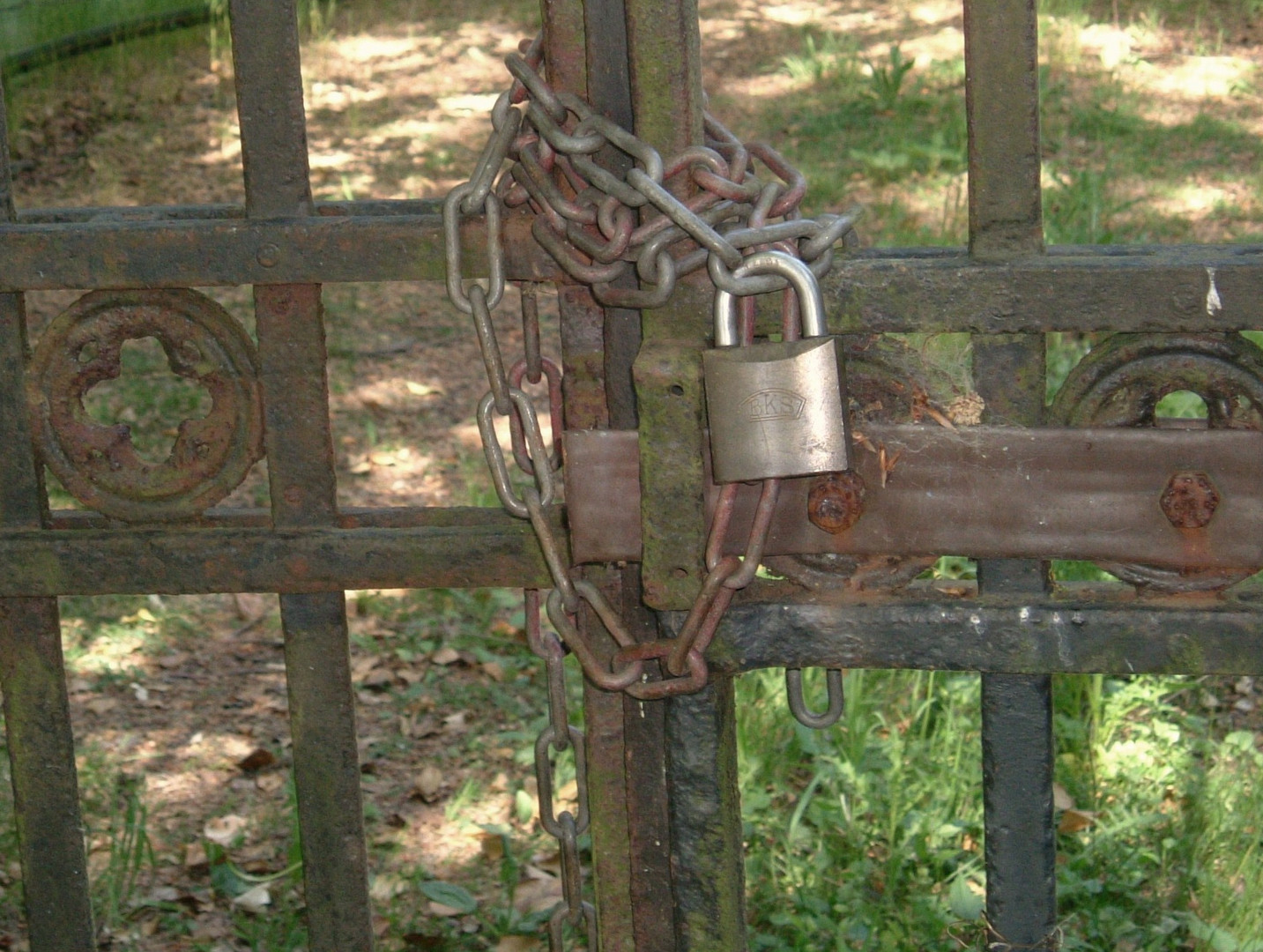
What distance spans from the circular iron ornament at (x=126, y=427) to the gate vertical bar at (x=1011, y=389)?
693 mm

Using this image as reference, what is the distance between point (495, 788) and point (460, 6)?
14.6ft

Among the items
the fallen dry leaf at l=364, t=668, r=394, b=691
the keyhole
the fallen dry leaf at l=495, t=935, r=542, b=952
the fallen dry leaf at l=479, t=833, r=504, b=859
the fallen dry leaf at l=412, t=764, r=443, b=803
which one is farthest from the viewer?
the keyhole

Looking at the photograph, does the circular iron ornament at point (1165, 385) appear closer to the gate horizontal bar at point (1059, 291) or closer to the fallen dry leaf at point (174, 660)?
the gate horizontal bar at point (1059, 291)

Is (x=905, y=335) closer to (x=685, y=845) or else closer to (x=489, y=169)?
(x=489, y=169)

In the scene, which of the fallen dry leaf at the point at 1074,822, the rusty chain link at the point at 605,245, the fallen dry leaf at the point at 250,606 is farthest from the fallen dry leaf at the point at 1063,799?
the fallen dry leaf at the point at 250,606

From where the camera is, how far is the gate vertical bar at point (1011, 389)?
1.25m

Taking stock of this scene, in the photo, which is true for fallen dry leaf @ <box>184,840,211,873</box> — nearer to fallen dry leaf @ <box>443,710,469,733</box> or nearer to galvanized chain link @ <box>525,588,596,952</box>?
fallen dry leaf @ <box>443,710,469,733</box>

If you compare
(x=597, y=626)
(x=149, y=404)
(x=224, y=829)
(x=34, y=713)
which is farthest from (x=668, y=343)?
(x=149, y=404)

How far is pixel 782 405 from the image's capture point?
1.19 meters

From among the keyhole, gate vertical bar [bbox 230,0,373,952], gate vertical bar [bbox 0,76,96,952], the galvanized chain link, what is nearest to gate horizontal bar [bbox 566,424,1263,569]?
the galvanized chain link

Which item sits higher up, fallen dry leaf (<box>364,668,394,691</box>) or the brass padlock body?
the brass padlock body

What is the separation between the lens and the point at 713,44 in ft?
18.8

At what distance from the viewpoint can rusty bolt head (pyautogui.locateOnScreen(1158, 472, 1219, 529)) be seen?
50.3 inches

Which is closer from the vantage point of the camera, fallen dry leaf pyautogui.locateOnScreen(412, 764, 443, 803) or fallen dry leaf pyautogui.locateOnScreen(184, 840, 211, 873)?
fallen dry leaf pyautogui.locateOnScreen(184, 840, 211, 873)
